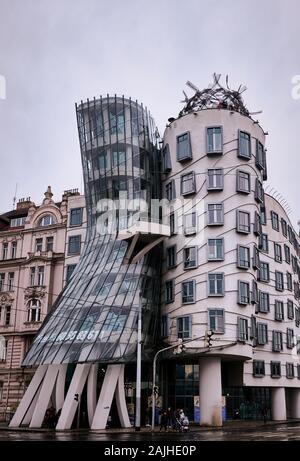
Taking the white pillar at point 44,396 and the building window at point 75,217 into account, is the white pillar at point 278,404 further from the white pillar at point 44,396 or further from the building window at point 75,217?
the building window at point 75,217

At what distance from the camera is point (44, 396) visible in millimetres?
46969

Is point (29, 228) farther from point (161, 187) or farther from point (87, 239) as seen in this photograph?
point (161, 187)

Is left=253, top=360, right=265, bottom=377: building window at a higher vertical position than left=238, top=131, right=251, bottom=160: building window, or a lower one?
lower

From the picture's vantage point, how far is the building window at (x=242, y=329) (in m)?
49.2

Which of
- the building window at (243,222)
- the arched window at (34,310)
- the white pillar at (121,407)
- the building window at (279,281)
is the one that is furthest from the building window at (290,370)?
the arched window at (34,310)

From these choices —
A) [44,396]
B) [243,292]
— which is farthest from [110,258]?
[44,396]

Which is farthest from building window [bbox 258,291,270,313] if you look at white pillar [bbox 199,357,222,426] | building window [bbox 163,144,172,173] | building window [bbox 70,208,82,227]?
building window [bbox 70,208,82,227]

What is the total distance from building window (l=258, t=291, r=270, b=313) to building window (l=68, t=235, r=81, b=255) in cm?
2121

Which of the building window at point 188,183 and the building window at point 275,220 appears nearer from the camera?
the building window at point 188,183

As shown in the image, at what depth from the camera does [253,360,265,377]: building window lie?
56.1 m

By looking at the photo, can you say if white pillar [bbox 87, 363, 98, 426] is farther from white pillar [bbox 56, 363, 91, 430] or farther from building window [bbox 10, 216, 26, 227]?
building window [bbox 10, 216, 26, 227]

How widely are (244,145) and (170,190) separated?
8.83 m

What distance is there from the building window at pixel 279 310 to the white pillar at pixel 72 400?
25.7 m
